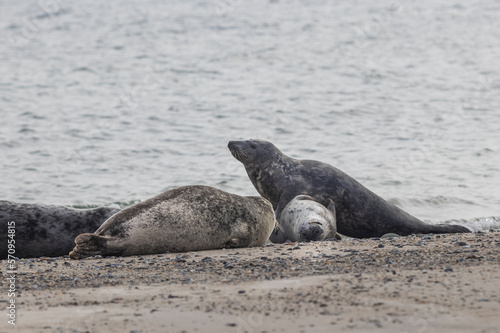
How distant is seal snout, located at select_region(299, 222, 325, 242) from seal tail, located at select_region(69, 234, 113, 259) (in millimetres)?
1819

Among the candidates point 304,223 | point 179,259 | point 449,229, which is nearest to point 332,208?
point 304,223

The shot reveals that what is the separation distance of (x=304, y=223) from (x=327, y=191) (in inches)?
47.6

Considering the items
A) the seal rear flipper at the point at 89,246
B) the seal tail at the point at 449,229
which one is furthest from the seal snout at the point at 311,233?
the seal rear flipper at the point at 89,246

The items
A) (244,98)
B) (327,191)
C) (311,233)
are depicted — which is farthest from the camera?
(244,98)

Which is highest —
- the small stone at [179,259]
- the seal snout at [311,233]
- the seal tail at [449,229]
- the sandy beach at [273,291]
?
the sandy beach at [273,291]

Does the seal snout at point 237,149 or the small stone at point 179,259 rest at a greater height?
the seal snout at point 237,149

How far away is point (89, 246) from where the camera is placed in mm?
5586

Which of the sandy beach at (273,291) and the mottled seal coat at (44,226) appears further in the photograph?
the mottled seal coat at (44,226)

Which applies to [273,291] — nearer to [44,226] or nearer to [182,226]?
[182,226]

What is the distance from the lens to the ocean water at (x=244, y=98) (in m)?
10.5

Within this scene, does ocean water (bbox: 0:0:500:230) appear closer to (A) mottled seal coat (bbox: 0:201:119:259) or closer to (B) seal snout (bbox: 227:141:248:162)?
(B) seal snout (bbox: 227:141:248:162)

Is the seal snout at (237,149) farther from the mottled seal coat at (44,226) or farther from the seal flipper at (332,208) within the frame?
the mottled seal coat at (44,226)

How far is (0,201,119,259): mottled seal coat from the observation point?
6.05 m

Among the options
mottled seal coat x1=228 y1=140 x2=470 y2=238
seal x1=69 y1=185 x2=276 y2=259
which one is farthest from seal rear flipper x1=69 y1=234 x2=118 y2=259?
mottled seal coat x1=228 y1=140 x2=470 y2=238
